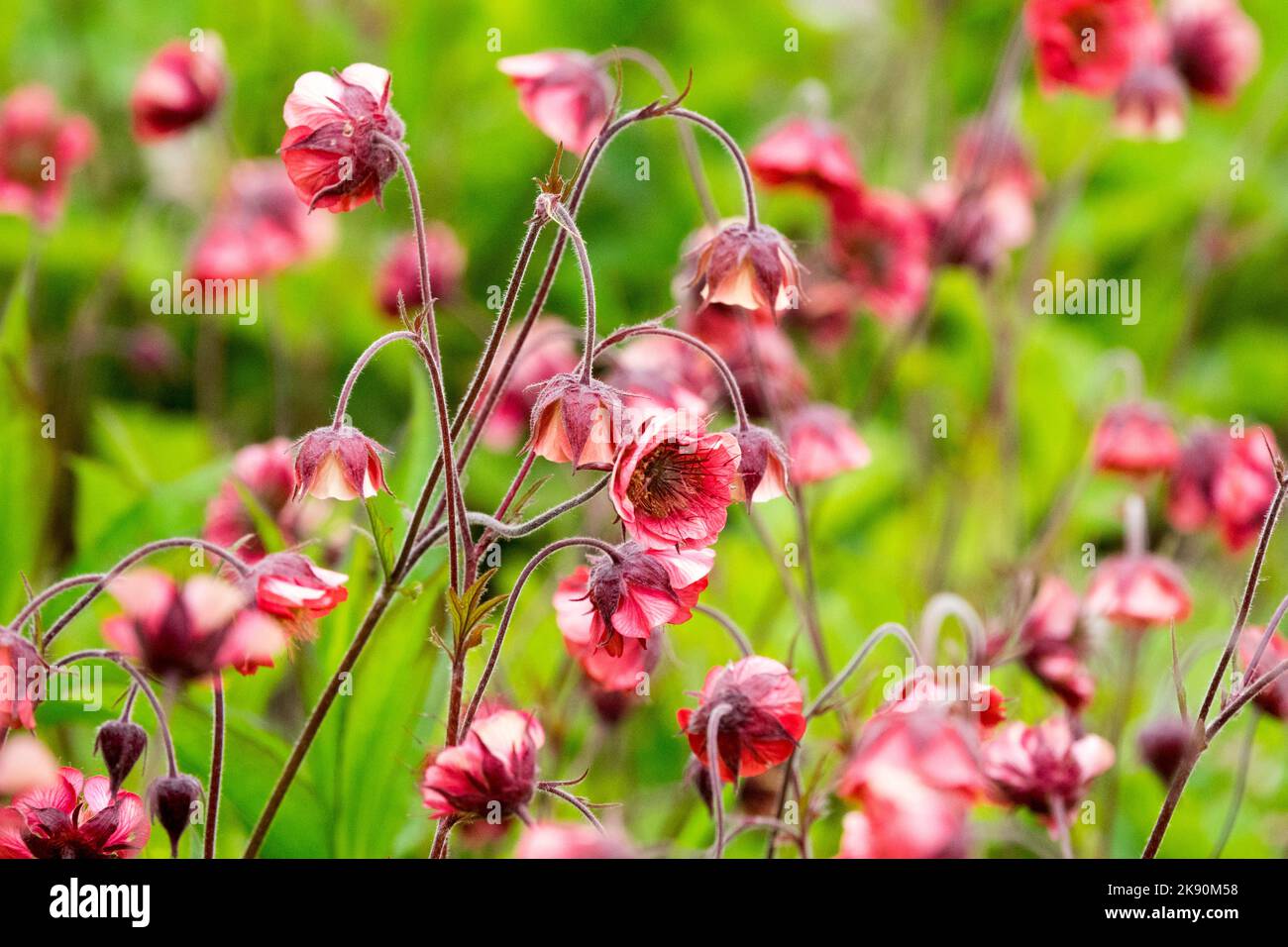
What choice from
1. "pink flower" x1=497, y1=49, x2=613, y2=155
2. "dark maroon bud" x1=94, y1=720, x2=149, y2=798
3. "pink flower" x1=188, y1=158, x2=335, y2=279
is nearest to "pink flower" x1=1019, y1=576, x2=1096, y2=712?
"pink flower" x1=497, y1=49, x2=613, y2=155

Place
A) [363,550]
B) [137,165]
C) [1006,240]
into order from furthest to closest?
[137,165] < [1006,240] < [363,550]

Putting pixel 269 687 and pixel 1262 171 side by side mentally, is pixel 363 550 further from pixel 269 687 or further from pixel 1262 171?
pixel 1262 171

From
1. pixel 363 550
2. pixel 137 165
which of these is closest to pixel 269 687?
pixel 363 550

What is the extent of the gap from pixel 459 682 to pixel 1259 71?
284 cm

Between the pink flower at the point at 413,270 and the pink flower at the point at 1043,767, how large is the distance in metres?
1.02

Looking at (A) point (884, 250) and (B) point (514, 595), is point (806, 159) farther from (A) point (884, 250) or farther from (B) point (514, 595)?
(B) point (514, 595)

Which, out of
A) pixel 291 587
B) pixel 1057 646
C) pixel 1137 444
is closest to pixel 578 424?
pixel 291 587

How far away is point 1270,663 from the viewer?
1.00 meters

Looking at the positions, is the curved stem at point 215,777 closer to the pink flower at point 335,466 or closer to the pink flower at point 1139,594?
the pink flower at point 335,466

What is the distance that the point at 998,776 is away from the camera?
2.98 ft

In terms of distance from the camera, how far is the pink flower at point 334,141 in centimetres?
78

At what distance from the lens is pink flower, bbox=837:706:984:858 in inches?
24.1

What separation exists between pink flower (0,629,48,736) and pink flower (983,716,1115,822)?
60 centimetres

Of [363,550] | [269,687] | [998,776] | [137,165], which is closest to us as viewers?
[998,776]
